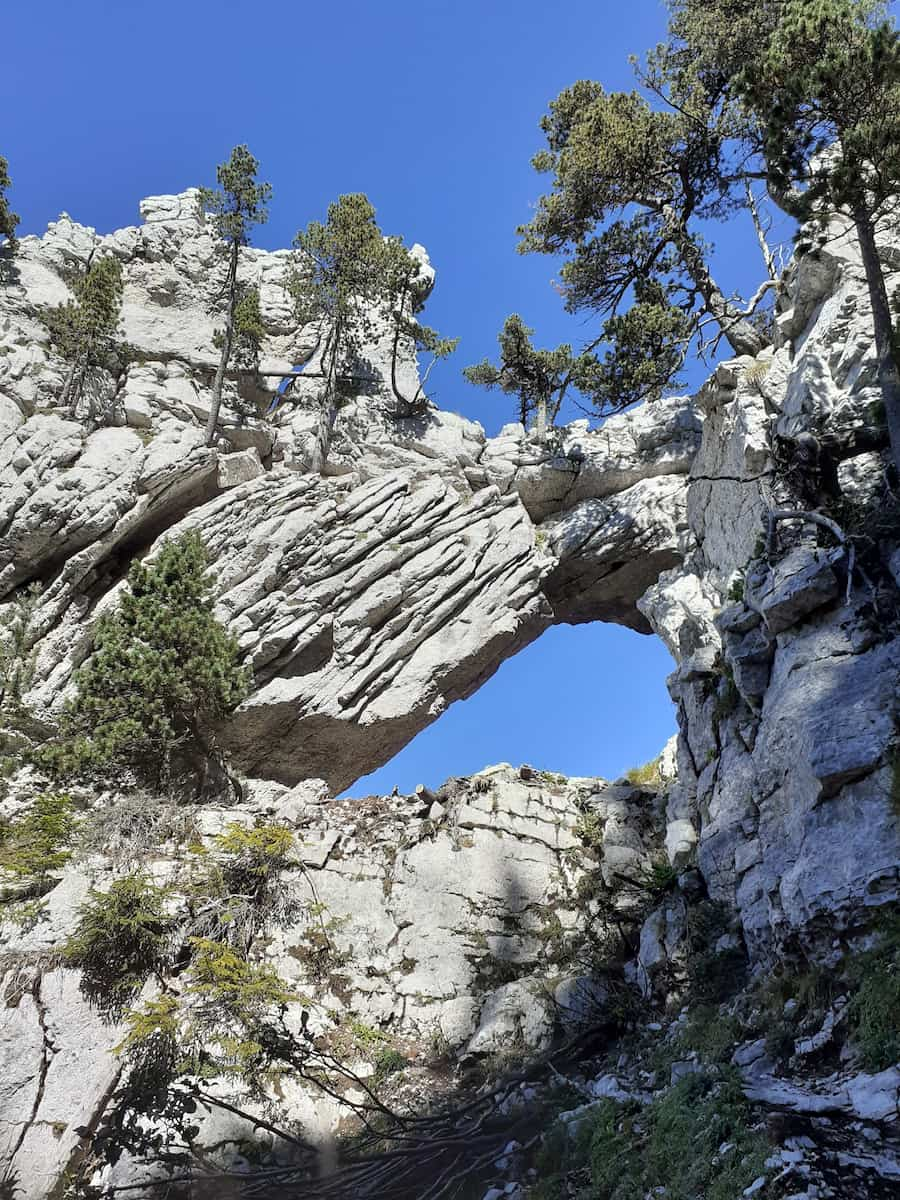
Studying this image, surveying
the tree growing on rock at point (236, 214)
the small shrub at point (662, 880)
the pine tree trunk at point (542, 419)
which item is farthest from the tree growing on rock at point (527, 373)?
the small shrub at point (662, 880)

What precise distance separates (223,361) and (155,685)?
16262 mm

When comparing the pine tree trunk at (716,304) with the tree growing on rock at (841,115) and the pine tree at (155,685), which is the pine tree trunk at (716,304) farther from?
the pine tree at (155,685)

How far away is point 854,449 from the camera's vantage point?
39.2 ft

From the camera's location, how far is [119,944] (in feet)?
37.5

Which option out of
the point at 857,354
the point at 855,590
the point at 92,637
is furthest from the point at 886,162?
the point at 92,637

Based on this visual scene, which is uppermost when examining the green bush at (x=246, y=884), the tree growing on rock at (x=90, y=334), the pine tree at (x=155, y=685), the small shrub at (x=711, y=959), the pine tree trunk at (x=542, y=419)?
the tree growing on rock at (x=90, y=334)

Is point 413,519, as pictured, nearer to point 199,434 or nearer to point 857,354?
point 199,434

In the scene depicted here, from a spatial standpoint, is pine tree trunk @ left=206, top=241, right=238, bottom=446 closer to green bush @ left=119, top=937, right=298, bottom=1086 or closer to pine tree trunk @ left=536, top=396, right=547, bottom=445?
pine tree trunk @ left=536, top=396, right=547, bottom=445

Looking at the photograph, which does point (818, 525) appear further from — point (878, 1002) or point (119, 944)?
point (119, 944)

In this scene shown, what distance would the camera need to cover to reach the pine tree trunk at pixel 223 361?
88.4ft

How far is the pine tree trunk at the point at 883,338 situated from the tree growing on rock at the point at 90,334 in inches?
966

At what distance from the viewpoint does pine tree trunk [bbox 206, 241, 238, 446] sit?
88.4ft

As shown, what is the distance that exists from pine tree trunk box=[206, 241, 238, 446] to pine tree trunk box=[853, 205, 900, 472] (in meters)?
21.1

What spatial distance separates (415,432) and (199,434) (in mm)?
8366
